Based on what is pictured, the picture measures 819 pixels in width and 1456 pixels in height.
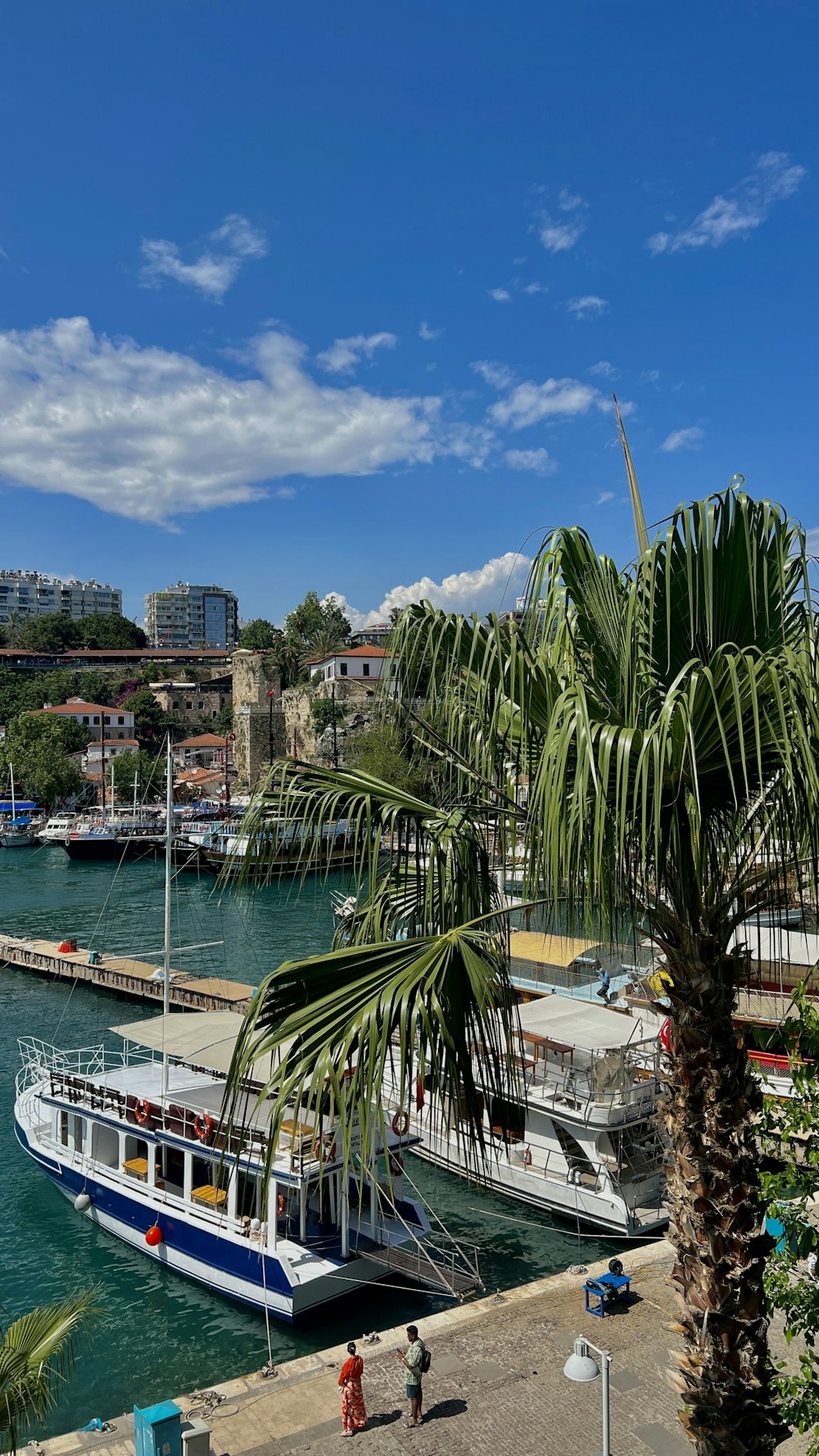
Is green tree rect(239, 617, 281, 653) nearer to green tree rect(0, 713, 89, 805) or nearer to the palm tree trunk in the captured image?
green tree rect(0, 713, 89, 805)

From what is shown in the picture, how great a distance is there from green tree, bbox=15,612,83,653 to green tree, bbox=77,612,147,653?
1761 mm

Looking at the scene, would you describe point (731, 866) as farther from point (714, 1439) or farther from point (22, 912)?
point (22, 912)

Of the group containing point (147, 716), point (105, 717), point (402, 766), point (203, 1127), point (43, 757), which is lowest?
point (203, 1127)

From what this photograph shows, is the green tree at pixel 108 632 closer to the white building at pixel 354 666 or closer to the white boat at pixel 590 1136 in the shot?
the white building at pixel 354 666

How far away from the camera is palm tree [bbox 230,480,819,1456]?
3.57 metres

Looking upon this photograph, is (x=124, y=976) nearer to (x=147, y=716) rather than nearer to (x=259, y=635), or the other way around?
(x=147, y=716)

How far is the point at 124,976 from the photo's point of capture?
32969 millimetres

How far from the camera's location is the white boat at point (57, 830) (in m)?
68.5

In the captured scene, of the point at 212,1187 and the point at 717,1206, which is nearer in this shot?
the point at 717,1206

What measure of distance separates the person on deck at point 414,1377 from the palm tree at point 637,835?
256 inches

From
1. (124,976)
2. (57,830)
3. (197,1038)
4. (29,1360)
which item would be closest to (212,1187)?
(197,1038)

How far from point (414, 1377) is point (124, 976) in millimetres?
24611

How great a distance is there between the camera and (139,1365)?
13148 mm

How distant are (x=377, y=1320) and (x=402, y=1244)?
99 cm
